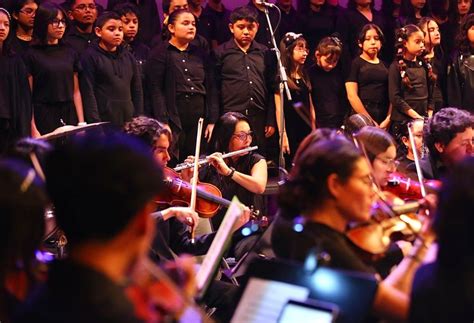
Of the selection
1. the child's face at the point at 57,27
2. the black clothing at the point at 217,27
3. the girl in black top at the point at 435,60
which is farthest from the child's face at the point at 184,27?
the girl in black top at the point at 435,60

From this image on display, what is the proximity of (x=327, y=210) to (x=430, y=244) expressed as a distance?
28 centimetres

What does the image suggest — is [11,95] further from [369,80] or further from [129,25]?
[369,80]

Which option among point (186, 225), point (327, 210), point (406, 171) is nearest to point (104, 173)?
point (327, 210)

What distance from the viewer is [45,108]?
5.09 m

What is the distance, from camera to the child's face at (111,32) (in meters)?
5.25

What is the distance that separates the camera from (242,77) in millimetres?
5852

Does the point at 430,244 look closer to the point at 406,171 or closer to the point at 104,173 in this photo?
the point at 104,173

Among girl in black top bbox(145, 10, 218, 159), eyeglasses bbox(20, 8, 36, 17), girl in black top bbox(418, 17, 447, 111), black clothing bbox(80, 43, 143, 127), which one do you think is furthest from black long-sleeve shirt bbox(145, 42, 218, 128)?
girl in black top bbox(418, 17, 447, 111)

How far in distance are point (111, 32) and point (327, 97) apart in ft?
5.62

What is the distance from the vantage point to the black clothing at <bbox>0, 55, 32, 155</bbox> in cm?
489

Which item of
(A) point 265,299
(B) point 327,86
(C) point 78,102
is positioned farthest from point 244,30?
(A) point 265,299

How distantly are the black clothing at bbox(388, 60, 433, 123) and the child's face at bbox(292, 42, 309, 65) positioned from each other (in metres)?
0.63

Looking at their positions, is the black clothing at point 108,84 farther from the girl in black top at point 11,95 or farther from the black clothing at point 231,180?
the black clothing at point 231,180

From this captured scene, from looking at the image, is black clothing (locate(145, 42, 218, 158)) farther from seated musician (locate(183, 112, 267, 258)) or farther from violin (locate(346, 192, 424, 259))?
violin (locate(346, 192, 424, 259))
